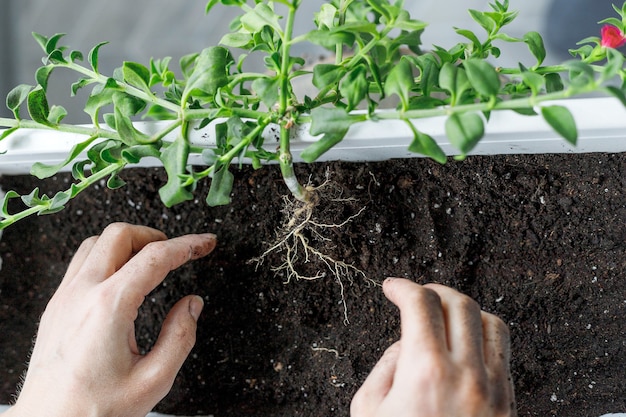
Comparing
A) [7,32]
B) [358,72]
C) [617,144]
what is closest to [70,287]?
[358,72]

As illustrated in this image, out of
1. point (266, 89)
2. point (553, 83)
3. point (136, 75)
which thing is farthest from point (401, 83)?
point (136, 75)

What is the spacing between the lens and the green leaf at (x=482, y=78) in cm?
69

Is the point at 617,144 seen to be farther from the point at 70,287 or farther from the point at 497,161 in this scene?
the point at 70,287

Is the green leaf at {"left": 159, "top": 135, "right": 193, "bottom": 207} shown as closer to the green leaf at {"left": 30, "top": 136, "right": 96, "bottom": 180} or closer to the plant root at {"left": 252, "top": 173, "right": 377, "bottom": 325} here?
the green leaf at {"left": 30, "top": 136, "right": 96, "bottom": 180}

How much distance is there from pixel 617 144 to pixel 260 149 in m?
0.58

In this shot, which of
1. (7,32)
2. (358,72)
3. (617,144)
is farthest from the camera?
(7,32)

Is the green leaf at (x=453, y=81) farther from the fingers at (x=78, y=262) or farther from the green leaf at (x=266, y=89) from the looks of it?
the fingers at (x=78, y=262)

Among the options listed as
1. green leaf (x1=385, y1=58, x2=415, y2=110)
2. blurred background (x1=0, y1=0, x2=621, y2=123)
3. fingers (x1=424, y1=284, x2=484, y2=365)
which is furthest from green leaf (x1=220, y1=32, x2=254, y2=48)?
blurred background (x1=0, y1=0, x2=621, y2=123)

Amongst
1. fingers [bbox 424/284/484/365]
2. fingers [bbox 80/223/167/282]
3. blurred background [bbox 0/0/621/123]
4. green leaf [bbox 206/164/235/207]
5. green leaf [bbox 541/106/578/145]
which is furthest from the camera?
blurred background [bbox 0/0/621/123]

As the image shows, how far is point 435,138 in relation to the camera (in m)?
0.87

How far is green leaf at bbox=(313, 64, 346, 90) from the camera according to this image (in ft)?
2.48

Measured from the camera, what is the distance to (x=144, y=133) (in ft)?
3.00

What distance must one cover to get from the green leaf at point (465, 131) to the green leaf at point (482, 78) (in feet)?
0.10

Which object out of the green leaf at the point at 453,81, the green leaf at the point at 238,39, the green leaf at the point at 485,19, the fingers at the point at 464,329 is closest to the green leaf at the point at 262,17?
the green leaf at the point at 238,39
